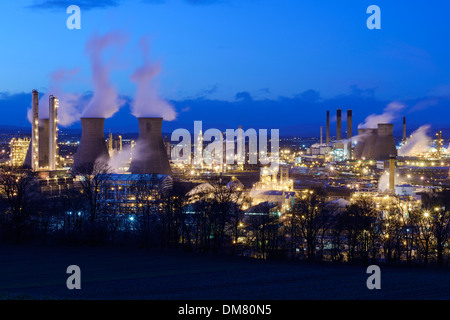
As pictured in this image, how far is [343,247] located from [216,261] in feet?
11.8

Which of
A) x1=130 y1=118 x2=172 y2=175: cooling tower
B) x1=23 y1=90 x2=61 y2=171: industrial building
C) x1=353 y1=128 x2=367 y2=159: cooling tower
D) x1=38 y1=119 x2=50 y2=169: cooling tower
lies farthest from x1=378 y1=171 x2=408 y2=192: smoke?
x1=38 y1=119 x2=50 y2=169: cooling tower

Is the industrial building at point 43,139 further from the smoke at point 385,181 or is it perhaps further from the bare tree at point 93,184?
the smoke at point 385,181

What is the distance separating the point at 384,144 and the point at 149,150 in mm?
22860

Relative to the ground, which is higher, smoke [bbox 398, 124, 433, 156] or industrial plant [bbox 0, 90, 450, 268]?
smoke [bbox 398, 124, 433, 156]

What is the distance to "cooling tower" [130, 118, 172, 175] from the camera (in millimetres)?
24766

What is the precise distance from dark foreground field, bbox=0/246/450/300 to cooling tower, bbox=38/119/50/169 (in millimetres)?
18083

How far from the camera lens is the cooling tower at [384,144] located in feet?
137

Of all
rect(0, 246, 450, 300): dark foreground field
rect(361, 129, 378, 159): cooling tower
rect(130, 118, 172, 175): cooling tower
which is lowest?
rect(0, 246, 450, 300): dark foreground field

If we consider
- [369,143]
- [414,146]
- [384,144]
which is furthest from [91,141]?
[414,146]

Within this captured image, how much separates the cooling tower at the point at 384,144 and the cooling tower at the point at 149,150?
71.0 ft

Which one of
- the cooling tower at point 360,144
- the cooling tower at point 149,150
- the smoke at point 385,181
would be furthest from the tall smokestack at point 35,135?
the cooling tower at point 360,144

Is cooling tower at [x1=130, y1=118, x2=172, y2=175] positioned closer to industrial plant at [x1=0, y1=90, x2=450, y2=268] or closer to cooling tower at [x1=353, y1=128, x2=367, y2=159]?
industrial plant at [x1=0, y1=90, x2=450, y2=268]

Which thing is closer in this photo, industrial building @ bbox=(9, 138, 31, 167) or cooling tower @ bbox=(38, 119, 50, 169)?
cooling tower @ bbox=(38, 119, 50, 169)
